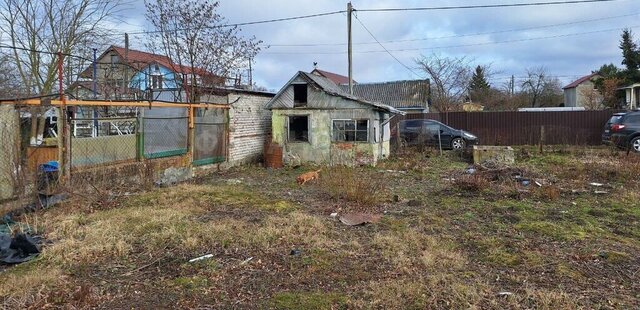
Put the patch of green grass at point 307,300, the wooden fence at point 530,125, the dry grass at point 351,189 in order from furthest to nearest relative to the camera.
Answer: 1. the wooden fence at point 530,125
2. the dry grass at point 351,189
3. the patch of green grass at point 307,300

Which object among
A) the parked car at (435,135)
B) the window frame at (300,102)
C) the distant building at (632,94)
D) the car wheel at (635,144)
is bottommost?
the car wheel at (635,144)

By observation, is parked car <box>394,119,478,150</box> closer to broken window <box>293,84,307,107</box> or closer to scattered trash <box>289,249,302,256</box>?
broken window <box>293,84,307,107</box>

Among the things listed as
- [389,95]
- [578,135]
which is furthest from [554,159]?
[389,95]

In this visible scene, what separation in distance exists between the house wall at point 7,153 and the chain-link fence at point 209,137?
213 inches

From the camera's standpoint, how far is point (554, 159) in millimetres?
15859

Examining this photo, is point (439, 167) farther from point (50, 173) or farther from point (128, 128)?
point (50, 173)

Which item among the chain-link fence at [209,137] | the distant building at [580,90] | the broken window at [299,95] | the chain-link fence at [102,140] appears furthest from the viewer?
the distant building at [580,90]

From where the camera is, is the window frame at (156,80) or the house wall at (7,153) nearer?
the house wall at (7,153)

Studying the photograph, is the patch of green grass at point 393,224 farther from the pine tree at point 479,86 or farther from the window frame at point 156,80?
the pine tree at point 479,86

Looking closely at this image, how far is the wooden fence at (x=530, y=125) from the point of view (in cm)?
2205

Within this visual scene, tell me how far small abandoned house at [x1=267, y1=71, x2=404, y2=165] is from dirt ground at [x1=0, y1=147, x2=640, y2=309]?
18.3 feet

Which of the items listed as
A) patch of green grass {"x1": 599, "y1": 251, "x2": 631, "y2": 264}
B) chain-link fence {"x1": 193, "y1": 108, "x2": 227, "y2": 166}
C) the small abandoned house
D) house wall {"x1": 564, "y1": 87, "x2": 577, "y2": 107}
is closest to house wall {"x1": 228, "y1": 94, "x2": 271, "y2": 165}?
chain-link fence {"x1": 193, "y1": 108, "x2": 227, "y2": 166}

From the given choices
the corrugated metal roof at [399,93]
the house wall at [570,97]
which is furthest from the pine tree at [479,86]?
the corrugated metal roof at [399,93]

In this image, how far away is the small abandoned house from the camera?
15422 millimetres
